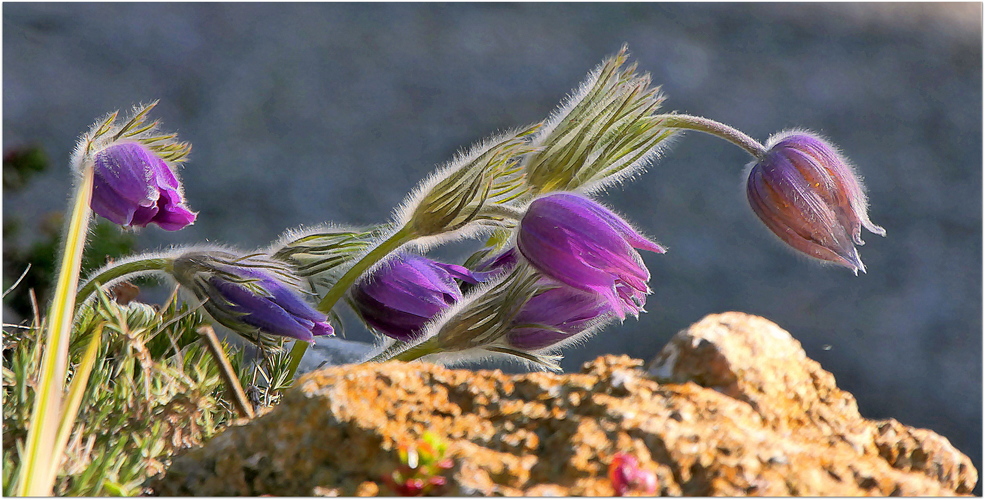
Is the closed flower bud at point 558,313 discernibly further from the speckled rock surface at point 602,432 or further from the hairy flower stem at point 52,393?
the hairy flower stem at point 52,393

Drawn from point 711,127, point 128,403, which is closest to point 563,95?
point 711,127

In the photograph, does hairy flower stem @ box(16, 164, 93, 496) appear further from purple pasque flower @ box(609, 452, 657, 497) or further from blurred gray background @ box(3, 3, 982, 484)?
blurred gray background @ box(3, 3, 982, 484)

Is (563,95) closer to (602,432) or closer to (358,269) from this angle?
(358,269)

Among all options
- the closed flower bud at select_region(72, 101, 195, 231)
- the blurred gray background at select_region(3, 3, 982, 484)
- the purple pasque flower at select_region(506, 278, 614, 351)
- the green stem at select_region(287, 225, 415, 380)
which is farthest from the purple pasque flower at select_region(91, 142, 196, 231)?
the blurred gray background at select_region(3, 3, 982, 484)

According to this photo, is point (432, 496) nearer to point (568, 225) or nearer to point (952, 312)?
point (568, 225)

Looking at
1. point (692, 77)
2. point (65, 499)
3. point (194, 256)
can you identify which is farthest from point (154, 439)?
point (692, 77)

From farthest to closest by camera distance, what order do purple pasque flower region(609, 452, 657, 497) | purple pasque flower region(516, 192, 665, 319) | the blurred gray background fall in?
the blurred gray background, purple pasque flower region(516, 192, 665, 319), purple pasque flower region(609, 452, 657, 497)
